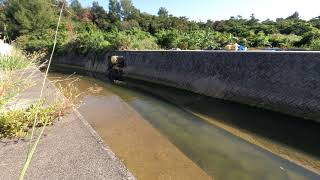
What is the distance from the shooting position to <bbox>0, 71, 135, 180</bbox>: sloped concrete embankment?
491 cm

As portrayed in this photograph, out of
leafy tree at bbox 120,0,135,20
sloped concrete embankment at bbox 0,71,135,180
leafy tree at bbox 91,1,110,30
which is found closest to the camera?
sloped concrete embankment at bbox 0,71,135,180

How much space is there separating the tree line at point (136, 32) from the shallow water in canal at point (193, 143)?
5.84 metres

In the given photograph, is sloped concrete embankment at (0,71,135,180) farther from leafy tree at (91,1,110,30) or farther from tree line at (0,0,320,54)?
leafy tree at (91,1,110,30)

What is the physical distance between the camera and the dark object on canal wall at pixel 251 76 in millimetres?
9961

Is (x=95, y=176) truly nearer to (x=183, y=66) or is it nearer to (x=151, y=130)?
(x=151, y=130)

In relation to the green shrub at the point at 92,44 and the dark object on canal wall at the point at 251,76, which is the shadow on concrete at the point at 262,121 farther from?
the green shrub at the point at 92,44

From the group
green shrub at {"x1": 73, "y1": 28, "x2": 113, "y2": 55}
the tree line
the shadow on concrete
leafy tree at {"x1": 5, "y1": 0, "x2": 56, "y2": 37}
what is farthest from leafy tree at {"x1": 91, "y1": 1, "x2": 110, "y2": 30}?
the shadow on concrete

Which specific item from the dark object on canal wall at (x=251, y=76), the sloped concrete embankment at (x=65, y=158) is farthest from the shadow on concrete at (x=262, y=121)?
the sloped concrete embankment at (x=65, y=158)

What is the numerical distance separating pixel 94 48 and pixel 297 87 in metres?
23.8

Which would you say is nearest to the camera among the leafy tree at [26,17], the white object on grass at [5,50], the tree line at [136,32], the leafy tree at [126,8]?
the white object on grass at [5,50]

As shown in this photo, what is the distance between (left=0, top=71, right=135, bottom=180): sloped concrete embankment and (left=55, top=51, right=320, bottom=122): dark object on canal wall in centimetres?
669

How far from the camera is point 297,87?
1027cm

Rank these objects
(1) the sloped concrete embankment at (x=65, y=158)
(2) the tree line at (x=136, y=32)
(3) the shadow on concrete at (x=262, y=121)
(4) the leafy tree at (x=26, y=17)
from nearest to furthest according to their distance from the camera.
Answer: (1) the sloped concrete embankment at (x=65, y=158)
(3) the shadow on concrete at (x=262, y=121)
(2) the tree line at (x=136, y=32)
(4) the leafy tree at (x=26, y=17)

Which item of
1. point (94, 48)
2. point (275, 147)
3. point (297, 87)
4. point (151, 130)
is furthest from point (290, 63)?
point (94, 48)
